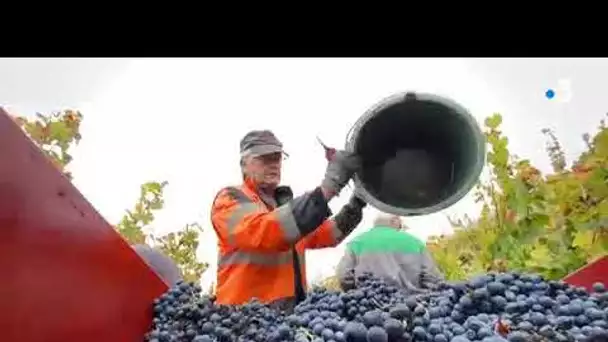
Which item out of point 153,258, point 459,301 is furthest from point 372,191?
point 153,258

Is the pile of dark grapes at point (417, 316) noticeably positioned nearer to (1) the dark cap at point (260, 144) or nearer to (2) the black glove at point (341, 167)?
(2) the black glove at point (341, 167)

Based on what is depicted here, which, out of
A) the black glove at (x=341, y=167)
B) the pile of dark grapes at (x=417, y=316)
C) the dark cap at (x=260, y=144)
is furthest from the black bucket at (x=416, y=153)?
the dark cap at (x=260, y=144)

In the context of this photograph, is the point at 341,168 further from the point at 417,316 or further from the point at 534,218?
the point at 534,218

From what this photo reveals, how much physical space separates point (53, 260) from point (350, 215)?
35.5 inches

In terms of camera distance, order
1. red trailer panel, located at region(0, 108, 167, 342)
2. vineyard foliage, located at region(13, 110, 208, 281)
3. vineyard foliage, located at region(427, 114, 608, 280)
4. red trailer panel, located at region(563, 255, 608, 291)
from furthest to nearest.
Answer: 1. vineyard foliage, located at region(13, 110, 208, 281)
2. vineyard foliage, located at region(427, 114, 608, 280)
3. red trailer panel, located at region(563, 255, 608, 291)
4. red trailer panel, located at region(0, 108, 167, 342)

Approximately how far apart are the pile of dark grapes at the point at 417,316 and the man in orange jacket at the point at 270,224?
294 mm

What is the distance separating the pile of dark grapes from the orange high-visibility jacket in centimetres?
34

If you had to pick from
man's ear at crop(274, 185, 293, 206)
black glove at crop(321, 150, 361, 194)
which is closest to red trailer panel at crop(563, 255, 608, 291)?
black glove at crop(321, 150, 361, 194)

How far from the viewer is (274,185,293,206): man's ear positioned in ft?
5.52

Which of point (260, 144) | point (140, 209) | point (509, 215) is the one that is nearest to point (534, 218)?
point (509, 215)

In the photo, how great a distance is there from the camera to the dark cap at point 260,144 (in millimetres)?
1667

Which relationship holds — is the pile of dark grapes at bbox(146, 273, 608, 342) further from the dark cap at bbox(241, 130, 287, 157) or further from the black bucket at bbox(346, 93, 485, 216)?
the dark cap at bbox(241, 130, 287, 157)

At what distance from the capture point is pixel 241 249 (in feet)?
4.94
